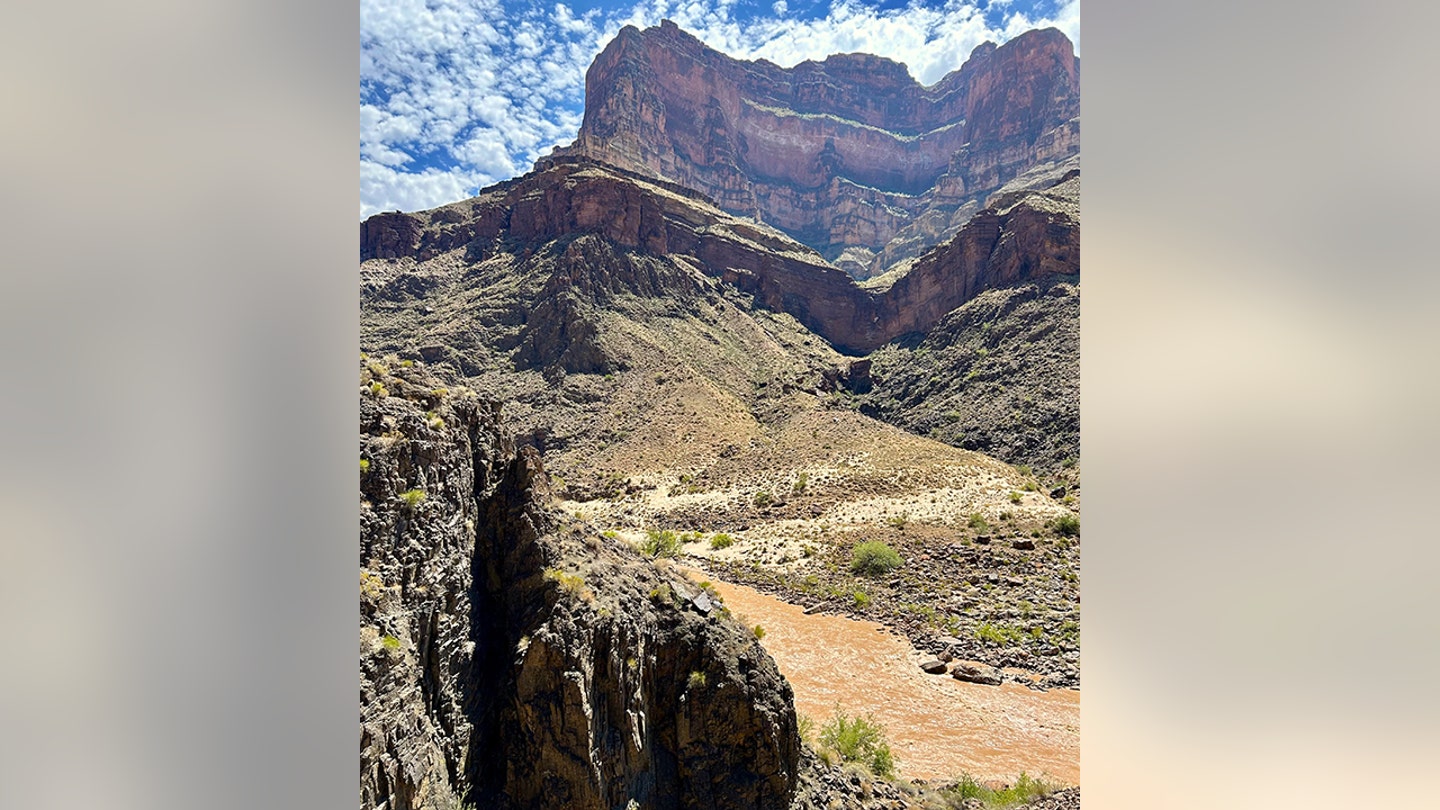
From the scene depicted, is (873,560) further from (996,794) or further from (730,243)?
(730,243)

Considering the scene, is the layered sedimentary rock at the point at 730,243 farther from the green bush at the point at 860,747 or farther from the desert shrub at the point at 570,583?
the desert shrub at the point at 570,583

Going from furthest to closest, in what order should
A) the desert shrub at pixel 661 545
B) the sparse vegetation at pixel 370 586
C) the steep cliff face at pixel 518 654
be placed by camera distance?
the desert shrub at pixel 661 545, the steep cliff face at pixel 518 654, the sparse vegetation at pixel 370 586

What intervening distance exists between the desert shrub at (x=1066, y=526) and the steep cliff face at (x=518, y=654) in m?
14.8

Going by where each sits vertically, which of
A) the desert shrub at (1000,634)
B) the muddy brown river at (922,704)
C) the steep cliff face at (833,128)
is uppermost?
the steep cliff face at (833,128)

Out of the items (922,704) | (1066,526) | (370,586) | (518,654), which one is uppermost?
(370,586)

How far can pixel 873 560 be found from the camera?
15047 mm

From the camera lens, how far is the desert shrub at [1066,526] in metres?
16.1

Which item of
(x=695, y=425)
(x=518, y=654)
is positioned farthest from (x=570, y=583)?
(x=695, y=425)

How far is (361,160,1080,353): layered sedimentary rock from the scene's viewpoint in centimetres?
3647

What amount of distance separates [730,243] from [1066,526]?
3655 cm

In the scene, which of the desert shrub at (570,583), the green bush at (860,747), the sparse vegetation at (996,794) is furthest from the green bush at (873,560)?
the desert shrub at (570,583)

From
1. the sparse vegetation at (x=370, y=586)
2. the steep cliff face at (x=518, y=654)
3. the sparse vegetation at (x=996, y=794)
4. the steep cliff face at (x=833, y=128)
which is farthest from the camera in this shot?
the steep cliff face at (x=833, y=128)
